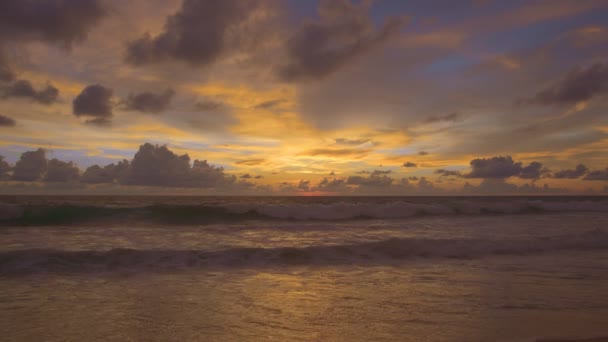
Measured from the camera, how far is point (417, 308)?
6.19 metres

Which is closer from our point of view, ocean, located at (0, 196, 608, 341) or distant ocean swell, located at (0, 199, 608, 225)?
ocean, located at (0, 196, 608, 341)

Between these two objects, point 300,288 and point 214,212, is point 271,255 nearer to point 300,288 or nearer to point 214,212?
point 300,288

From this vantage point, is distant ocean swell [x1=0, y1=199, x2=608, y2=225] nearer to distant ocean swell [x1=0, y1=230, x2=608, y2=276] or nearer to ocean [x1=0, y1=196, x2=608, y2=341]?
ocean [x1=0, y1=196, x2=608, y2=341]

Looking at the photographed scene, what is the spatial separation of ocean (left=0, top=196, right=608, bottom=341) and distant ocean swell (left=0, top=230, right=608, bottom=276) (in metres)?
0.05

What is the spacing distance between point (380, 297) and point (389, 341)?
2156 millimetres

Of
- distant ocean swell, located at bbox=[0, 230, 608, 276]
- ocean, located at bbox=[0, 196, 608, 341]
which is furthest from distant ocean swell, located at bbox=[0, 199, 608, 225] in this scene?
distant ocean swell, located at bbox=[0, 230, 608, 276]

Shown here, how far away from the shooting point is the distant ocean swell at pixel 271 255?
9805mm

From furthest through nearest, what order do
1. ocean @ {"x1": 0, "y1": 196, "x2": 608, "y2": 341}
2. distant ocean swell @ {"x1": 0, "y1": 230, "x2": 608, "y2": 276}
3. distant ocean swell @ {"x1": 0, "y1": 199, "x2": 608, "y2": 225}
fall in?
1. distant ocean swell @ {"x1": 0, "y1": 199, "x2": 608, "y2": 225}
2. distant ocean swell @ {"x1": 0, "y1": 230, "x2": 608, "y2": 276}
3. ocean @ {"x1": 0, "y1": 196, "x2": 608, "y2": 341}

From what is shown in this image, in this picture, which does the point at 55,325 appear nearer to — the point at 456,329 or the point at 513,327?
the point at 456,329

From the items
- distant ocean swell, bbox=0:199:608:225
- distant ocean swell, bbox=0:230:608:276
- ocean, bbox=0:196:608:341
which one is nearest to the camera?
ocean, bbox=0:196:608:341

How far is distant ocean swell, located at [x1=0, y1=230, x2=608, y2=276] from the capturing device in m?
9.80

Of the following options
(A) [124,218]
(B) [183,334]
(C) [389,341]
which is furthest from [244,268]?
(A) [124,218]

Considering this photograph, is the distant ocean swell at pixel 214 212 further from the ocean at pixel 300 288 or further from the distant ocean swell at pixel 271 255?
the distant ocean swell at pixel 271 255

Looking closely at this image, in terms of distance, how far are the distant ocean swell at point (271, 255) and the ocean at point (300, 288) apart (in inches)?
2.1
